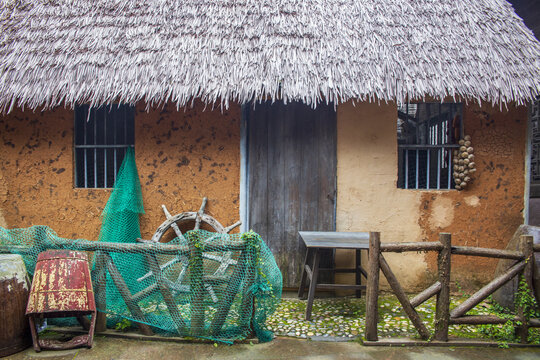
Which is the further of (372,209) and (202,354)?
(372,209)

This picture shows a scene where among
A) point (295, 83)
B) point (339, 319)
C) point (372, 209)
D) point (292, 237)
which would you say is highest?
point (295, 83)

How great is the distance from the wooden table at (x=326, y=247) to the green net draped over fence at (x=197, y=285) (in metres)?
0.64

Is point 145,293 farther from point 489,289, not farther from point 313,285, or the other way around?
point 489,289

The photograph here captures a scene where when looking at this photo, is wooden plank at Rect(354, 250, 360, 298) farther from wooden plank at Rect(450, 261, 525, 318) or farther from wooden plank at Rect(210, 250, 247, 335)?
wooden plank at Rect(210, 250, 247, 335)

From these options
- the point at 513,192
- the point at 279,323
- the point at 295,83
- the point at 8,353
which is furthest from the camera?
the point at 513,192

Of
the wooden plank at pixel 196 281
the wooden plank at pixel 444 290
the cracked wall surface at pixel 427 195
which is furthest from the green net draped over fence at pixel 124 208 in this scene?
the wooden plank at pixel 444 290

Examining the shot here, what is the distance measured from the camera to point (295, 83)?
13.5ft

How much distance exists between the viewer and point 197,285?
10.1ft

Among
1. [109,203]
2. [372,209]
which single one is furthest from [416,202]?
[109,203]

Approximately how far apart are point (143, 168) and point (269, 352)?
277 cm

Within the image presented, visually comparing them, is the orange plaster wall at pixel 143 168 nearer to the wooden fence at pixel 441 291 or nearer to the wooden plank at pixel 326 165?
the wooden plank at pixel 326 165

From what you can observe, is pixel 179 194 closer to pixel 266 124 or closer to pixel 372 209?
pixel 266 124

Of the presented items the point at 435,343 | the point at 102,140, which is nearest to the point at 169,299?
the point at 435,343

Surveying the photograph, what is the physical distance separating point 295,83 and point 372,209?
1.84m
